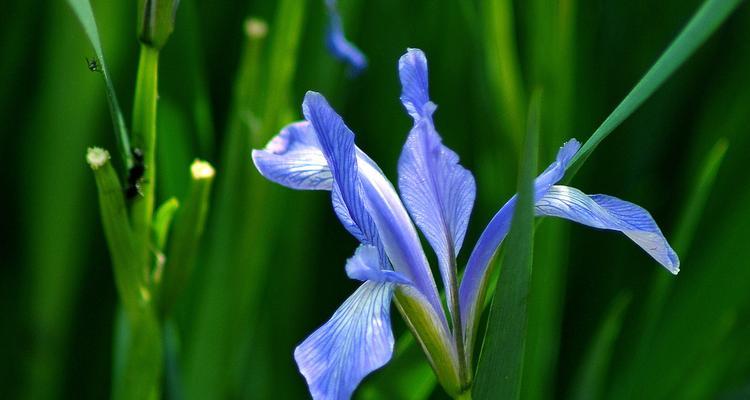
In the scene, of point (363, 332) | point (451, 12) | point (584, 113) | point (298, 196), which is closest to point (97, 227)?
point (298, 196)

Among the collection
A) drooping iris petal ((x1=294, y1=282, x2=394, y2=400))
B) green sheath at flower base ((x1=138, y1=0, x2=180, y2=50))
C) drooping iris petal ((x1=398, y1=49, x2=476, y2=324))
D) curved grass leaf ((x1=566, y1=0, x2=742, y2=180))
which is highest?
green sheath at flower base ((x1=138, y1=0, x2=180, y2=50))

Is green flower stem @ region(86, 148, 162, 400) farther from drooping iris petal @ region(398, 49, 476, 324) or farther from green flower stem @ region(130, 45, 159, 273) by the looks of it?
drooping iris petal @ region(398, 49, 476, 324)

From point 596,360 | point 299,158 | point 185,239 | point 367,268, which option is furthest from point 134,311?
point 596,360

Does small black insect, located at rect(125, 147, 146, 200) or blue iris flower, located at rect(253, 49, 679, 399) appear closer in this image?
blue iris flower, located at rect(253, 49, 679, 399)

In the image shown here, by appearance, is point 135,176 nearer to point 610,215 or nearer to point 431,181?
point 431,181

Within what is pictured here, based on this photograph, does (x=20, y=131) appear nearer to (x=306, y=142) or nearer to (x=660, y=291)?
(x=306, y=142)

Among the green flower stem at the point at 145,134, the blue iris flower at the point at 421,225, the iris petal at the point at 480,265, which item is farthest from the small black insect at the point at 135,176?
the iris petal at the point at 480,265

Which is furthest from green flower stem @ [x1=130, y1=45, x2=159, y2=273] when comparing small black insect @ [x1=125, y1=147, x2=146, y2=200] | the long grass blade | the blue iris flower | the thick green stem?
the long grass blade
